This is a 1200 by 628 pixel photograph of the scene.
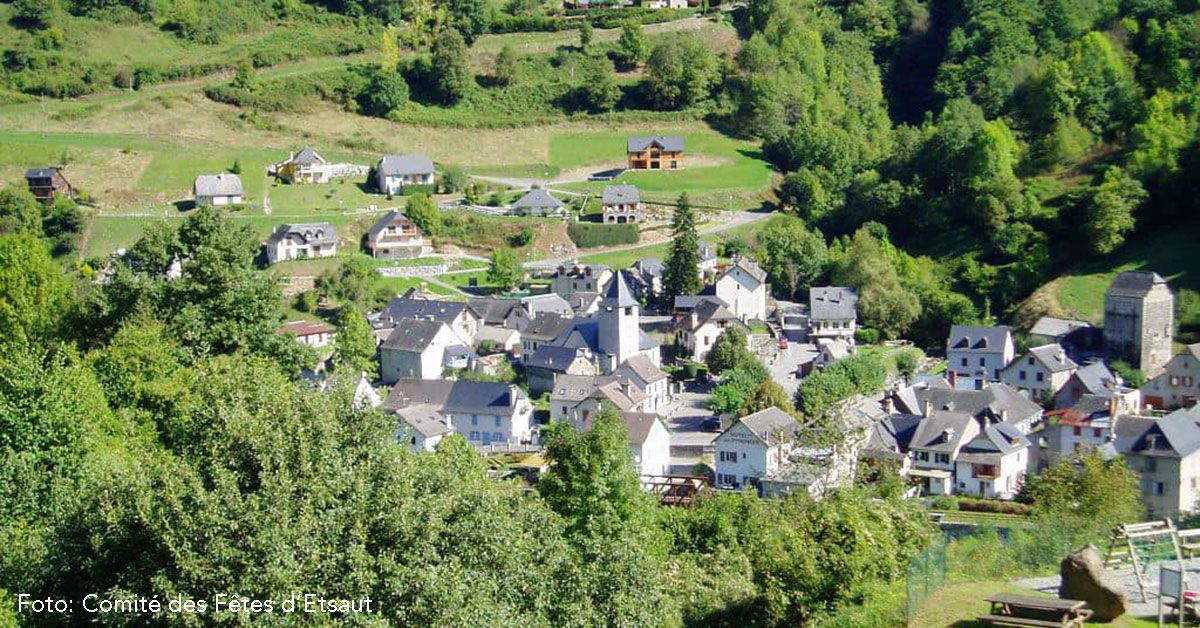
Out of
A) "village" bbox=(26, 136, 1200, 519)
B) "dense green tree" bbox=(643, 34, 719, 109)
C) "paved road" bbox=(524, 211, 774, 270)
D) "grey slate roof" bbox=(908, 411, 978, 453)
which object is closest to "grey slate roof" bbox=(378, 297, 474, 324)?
"village" bbox=(26, 136, 1200, 519)

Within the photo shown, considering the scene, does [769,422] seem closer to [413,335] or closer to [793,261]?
[413,335]

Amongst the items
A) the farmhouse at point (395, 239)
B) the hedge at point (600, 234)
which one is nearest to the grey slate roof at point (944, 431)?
the hedge at point (600, 234)

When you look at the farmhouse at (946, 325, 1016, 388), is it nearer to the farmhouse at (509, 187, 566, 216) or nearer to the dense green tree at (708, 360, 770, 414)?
the dense green tree at (708, 360, 770, 414)

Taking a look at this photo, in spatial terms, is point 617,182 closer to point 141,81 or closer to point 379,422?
point 141,81

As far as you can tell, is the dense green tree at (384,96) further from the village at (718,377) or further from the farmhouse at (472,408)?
the farmhouse at (472,408)

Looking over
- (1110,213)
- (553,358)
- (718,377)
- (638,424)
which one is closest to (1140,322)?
(1110,213)

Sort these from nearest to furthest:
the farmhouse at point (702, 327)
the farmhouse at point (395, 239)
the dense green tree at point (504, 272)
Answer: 1. the farmhouse at point (702, 327)
2. the dense green tree at point (504, 272)
3. the farmhouse at point (395, 239)

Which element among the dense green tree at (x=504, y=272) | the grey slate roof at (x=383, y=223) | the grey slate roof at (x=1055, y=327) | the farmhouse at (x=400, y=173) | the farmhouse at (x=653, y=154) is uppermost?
the farmhouse at (x=653, y=154)
